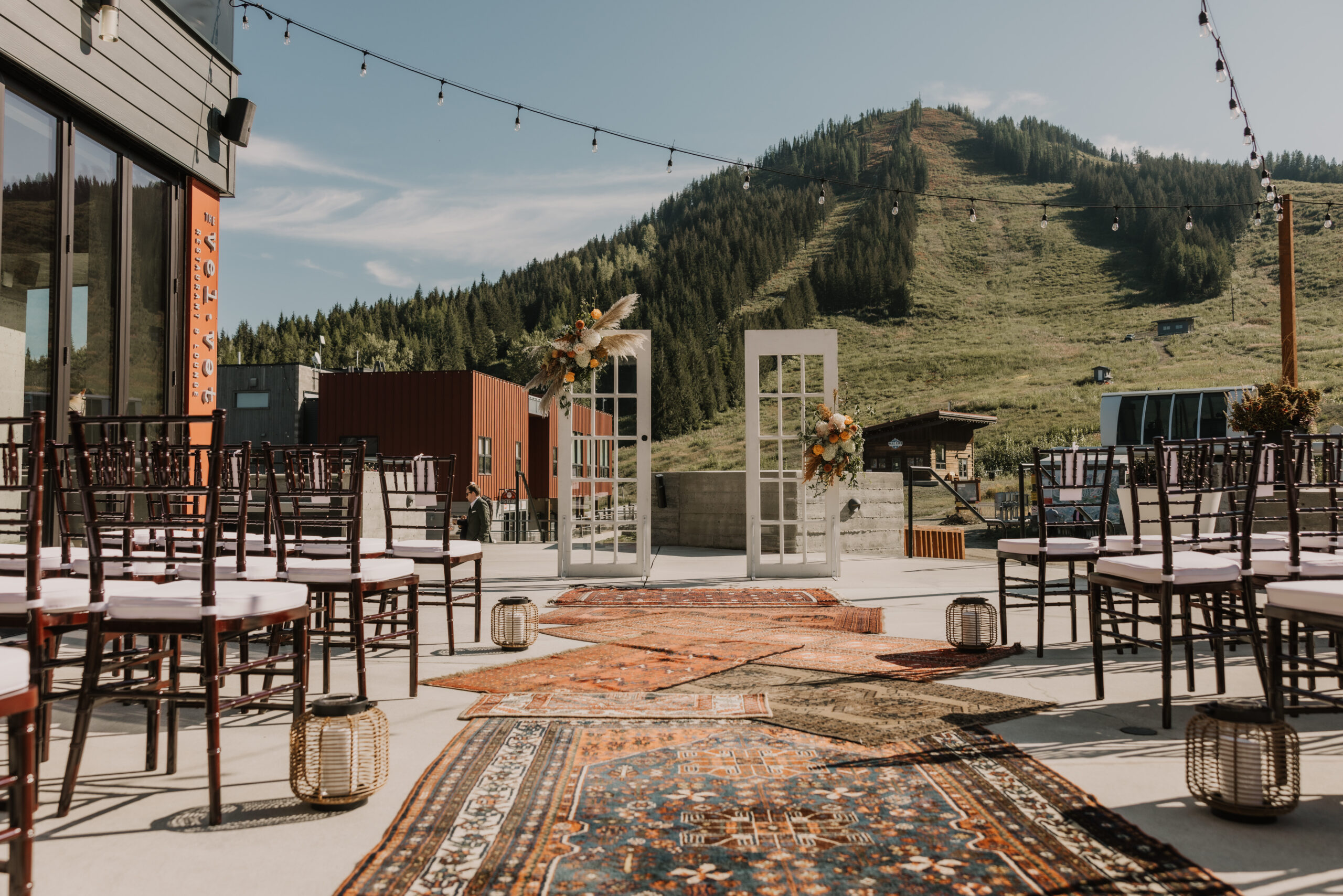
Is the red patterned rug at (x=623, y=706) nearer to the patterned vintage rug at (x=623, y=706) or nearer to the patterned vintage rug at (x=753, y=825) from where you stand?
the patterned vintage rug at (x=623, y=706)

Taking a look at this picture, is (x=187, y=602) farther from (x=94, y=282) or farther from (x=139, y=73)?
(x=139, y=73)

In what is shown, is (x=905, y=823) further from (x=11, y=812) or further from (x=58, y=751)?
(x=58, y=751)

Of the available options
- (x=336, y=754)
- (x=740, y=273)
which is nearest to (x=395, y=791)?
(x=336, y=754)

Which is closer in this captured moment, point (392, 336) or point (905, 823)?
point (905, 823)

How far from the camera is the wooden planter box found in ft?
36.2

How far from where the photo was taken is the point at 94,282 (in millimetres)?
6023

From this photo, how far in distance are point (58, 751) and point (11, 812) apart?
1.49 m

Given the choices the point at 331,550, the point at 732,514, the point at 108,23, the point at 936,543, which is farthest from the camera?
the point at 936,543

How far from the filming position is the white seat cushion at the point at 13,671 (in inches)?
59.4

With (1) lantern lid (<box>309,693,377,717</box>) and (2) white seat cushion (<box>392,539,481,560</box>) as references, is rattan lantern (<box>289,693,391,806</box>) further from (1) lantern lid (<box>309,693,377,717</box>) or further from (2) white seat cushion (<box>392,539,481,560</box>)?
(2) white seat cushion (<box>392,539,481,560</box>)

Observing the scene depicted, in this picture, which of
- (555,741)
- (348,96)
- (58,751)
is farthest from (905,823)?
(348,96)

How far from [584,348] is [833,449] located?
247 cm

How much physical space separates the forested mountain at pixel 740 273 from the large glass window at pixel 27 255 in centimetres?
4670

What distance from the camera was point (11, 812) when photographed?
1545mm
